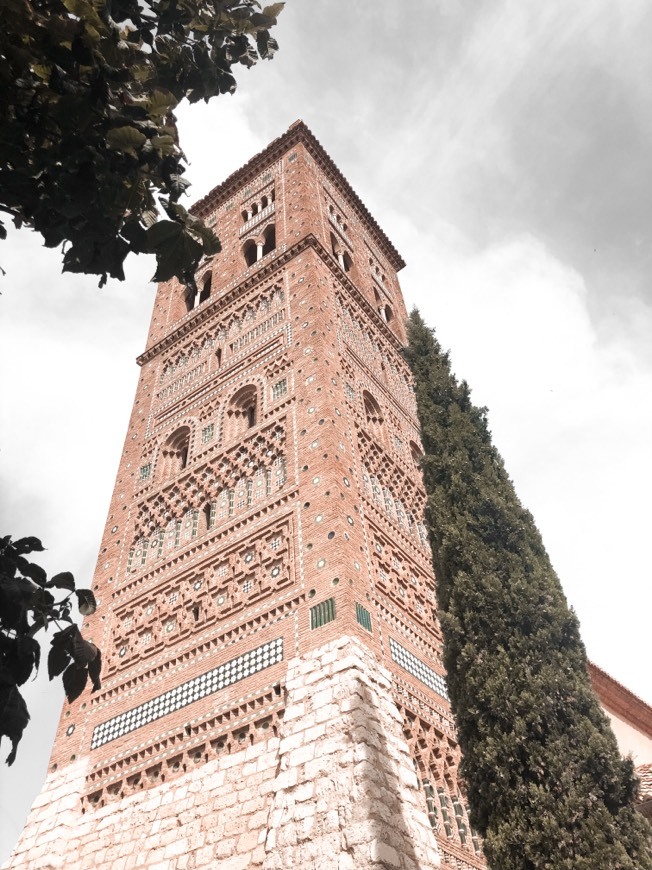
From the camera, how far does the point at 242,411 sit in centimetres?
1289

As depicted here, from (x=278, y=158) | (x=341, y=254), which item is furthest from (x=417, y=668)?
(x=278, y=158)

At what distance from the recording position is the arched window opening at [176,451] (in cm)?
1305

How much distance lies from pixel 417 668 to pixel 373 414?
5011 mm

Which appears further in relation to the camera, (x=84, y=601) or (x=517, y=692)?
(x=517, y=692)

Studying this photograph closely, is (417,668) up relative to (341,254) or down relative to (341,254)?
down

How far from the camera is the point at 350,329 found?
1423 centimetres

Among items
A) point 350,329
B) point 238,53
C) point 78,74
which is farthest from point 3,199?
point 350,329

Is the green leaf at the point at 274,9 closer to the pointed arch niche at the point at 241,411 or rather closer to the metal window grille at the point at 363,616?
the metal window grille at the point at 363,616

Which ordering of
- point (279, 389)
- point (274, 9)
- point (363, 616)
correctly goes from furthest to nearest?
1. point (279, 389)
2. point (363, 616)
3. point (274, 9)

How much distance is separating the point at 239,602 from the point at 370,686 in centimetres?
243

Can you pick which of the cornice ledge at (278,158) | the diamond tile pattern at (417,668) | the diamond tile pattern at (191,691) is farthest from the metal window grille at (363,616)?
the cornice ledge at (278,158)

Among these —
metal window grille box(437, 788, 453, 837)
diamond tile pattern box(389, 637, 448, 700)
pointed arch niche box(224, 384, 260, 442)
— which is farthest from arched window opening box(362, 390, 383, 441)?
metal window grille box(437, 788, 453, 837)

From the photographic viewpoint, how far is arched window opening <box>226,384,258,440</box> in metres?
12.6

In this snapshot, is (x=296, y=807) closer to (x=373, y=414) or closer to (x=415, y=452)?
(x=373, y=414)
